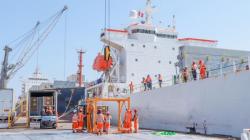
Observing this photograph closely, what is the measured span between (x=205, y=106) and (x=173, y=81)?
5285 mm

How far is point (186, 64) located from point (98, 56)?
1042 centimetres

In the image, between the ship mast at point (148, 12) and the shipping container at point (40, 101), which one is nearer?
the shipping container at point (40, 101)

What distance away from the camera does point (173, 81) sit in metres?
22.8

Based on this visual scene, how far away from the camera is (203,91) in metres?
18.1

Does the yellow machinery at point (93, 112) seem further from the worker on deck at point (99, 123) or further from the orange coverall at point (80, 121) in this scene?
the worker on deck at point (99, 123)

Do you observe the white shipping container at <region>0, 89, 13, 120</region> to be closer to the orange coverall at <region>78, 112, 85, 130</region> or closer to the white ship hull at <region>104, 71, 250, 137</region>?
the orange coverall at <region>78, 112, 85, 130</region>

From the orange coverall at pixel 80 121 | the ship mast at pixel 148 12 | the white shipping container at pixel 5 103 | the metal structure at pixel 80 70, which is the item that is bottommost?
the orange coverall at pixel 80 121

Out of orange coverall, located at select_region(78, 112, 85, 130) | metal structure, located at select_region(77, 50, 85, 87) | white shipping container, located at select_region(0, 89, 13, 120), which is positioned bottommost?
orange coverall, located at select_region(78, 112, 85, 130)

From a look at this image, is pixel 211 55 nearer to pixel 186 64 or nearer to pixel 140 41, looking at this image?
pixel 186 64

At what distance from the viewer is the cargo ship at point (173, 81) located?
16.0 metres

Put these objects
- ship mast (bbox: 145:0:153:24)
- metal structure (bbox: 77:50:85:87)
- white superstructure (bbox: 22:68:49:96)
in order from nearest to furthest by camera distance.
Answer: ship mast (bbox: 145:0:153:24)
metal structure (bbox: 77:50:85:87)
white superstructure (bbox: 22:68:49:96)

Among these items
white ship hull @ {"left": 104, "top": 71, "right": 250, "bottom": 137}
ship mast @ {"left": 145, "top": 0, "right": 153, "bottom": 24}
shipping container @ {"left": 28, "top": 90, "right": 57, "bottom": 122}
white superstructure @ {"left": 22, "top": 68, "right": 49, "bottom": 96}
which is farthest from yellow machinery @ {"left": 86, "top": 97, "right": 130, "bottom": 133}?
white superstructure @ {"left": 22, "top": 68, "right": 49, "bottom": 96}

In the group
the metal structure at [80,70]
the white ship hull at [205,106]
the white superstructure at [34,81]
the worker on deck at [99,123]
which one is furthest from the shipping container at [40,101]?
the white superstructure at [34,81]

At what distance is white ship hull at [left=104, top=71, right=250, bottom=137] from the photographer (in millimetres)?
15258
